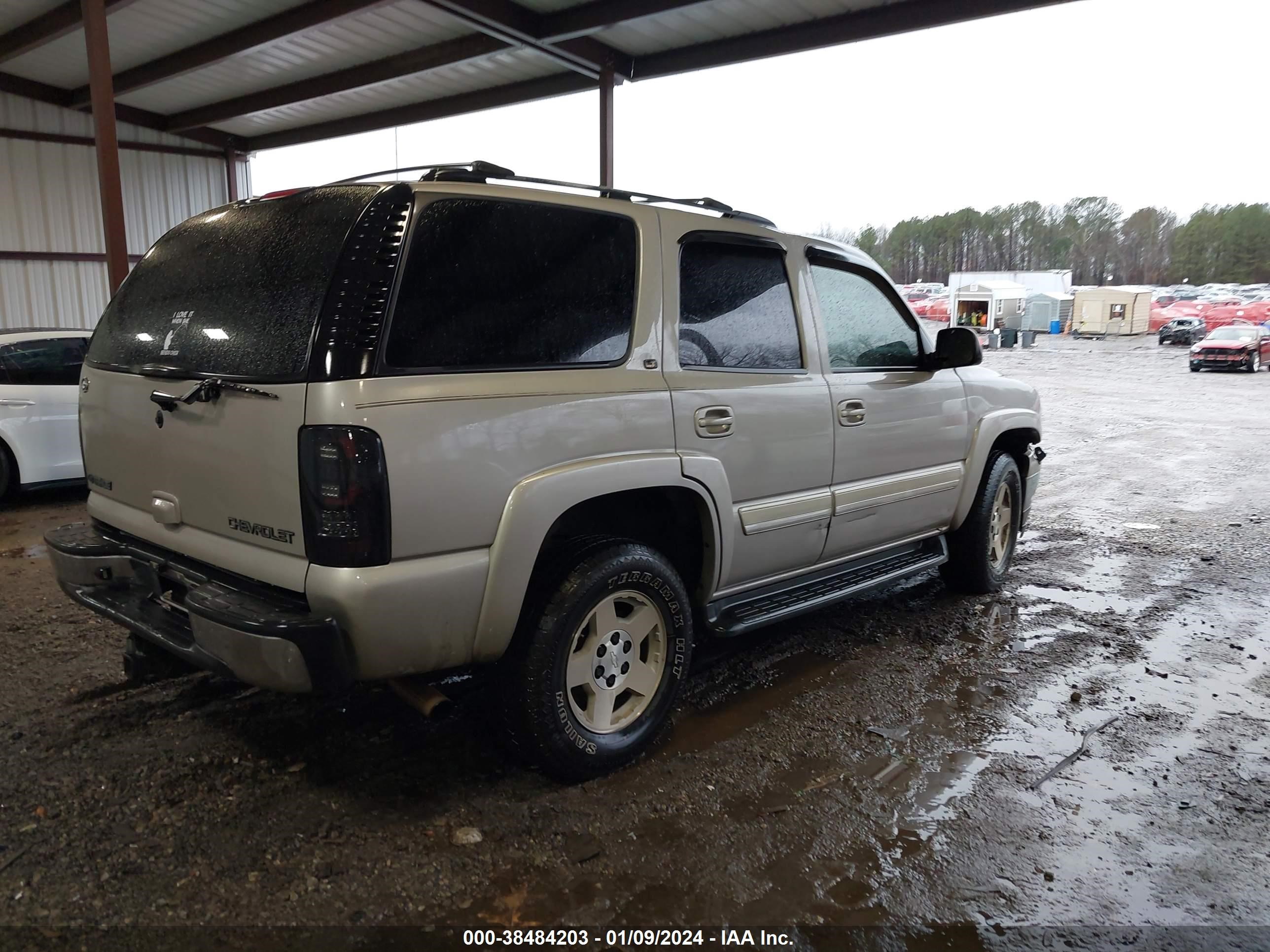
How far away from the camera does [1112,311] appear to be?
3981 centimetres

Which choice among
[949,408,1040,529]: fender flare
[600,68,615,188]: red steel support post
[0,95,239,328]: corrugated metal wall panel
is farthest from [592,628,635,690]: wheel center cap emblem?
[0,95,239,328]: corrugated metal wall panel

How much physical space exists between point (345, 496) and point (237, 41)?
492 inches

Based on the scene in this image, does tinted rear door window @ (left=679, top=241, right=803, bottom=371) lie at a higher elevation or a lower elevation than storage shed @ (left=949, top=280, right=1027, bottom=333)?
lower

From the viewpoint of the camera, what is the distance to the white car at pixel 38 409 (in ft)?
23.1

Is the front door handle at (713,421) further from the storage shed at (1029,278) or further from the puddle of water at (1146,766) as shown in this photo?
the storage shed at (1029,278)

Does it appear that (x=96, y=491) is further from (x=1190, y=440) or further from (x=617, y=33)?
(x=1190, y=440)

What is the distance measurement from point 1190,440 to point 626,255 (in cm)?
1161

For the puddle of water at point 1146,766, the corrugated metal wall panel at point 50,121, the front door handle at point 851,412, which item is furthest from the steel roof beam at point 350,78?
the puddle of water at point 1146,766

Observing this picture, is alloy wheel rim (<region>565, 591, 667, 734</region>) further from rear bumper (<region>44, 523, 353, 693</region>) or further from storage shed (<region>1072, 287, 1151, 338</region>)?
storage shed (<region>1072, 287, 1151, 338</region>)

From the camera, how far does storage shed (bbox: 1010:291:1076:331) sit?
36094mm

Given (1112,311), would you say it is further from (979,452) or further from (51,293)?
(979,452)

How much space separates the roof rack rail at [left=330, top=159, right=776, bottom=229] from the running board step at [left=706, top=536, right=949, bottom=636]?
1.60m

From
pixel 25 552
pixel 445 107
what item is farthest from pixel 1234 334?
pixel 25 552

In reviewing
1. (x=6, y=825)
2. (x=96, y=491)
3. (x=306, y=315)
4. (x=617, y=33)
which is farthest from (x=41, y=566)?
(x=617, y=33)
